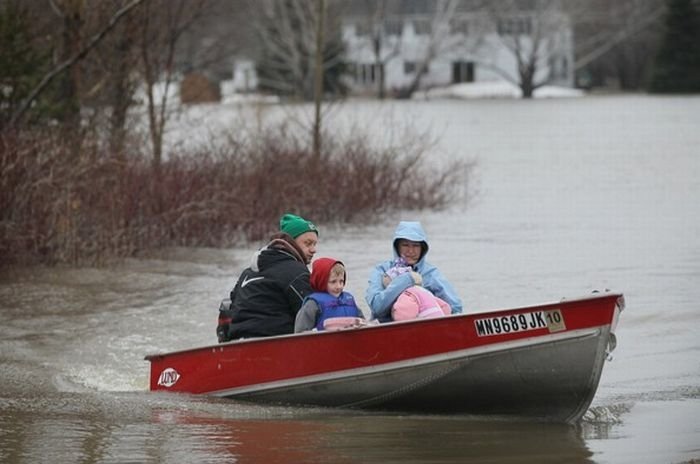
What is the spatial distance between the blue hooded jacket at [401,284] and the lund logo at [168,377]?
160 cm

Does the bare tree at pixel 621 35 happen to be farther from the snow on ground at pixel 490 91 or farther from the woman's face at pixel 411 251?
the woman's face at pixel 411 251

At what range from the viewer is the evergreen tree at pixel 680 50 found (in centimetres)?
7900

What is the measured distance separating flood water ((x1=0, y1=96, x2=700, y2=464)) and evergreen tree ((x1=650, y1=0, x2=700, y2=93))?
138 feet

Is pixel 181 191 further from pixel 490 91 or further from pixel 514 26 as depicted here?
pixel 490 91

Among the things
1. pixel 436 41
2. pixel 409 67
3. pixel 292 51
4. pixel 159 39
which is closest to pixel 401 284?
pixel 159 39

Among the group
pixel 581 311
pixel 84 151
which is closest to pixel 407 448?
pixel 581 311

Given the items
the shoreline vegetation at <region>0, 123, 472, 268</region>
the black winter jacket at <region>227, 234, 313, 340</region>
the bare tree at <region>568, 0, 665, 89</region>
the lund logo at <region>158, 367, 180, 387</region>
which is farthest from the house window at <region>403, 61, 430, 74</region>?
the black winter jacket at <region>227, 234, 313, 340</region>

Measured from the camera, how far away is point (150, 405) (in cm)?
1203

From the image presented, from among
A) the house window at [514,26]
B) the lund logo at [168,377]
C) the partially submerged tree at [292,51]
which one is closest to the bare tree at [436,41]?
the house window at [514,26]

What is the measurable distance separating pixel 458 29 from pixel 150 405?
79.8m

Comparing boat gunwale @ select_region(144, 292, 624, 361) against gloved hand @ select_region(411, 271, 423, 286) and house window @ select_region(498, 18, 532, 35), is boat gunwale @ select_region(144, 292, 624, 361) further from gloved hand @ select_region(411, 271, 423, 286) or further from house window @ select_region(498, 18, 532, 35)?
house window @ select_region(498, 18, 532, 35)

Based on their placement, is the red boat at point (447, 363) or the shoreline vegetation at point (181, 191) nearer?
the red boat at point (447, 363)

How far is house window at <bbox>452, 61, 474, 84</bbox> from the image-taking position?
94.2 m

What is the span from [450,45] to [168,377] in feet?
254
